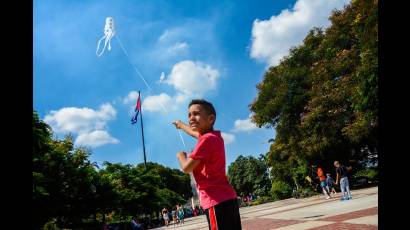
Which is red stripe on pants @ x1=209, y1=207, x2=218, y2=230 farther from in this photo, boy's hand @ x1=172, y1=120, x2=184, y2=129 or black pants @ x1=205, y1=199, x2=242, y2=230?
boy's hand @ x1=172, y1=120, x2=184, y2=129

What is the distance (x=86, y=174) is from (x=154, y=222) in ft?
75.2

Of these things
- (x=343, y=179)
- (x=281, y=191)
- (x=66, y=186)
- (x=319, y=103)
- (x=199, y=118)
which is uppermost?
(x=319, y=103)

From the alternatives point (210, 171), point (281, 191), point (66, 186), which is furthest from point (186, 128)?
point (281, 191)

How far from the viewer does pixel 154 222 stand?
4269cm

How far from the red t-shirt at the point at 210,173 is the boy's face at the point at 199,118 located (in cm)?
11

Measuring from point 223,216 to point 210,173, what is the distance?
366 mm

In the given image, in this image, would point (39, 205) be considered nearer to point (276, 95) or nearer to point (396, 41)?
point (396, 41)

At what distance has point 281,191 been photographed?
146 feet

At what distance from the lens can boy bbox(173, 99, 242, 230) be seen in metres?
3.06

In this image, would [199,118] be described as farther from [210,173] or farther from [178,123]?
[178,123]

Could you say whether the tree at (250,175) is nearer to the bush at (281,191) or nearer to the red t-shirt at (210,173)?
the bush at (281,191)

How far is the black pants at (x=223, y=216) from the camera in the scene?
3.03 meters

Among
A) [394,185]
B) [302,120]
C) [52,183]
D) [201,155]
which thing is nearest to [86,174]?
[52,183]

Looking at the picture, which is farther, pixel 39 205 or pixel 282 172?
pixel 282 172
